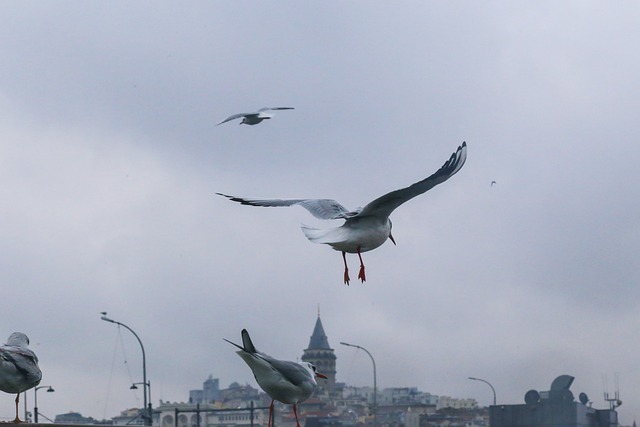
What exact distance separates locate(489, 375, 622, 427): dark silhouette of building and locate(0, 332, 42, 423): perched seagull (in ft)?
203

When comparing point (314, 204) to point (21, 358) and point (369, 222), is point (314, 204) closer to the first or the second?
point (369, 222)

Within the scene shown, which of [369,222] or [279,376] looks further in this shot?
[369,222]

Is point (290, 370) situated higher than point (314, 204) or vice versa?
point (314, 204)

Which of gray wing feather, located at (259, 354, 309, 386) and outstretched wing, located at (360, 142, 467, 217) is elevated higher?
outstretched wing, located at (360, 142, 467, 217)

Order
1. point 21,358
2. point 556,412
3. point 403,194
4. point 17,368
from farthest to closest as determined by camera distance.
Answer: point 556,412 → point 403,194 → point 21,358 → point 17,368

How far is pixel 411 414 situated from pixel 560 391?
7752cm

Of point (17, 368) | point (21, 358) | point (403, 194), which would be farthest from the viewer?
point (403, 194)

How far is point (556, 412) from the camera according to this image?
75.4 meters

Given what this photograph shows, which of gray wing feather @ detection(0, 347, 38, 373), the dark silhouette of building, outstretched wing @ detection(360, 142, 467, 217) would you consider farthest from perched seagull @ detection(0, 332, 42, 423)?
the dark silhouette of building

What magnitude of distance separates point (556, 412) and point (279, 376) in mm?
63255

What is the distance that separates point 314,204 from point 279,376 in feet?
9.97

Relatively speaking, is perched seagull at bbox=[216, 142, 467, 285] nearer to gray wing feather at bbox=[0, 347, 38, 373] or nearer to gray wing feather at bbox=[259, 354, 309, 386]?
gray wing feather at bbox=[259, 354, 309, 386]

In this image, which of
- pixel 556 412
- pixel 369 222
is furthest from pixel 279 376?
pixel 556 412

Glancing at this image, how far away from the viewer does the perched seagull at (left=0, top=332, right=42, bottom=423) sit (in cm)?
1405
